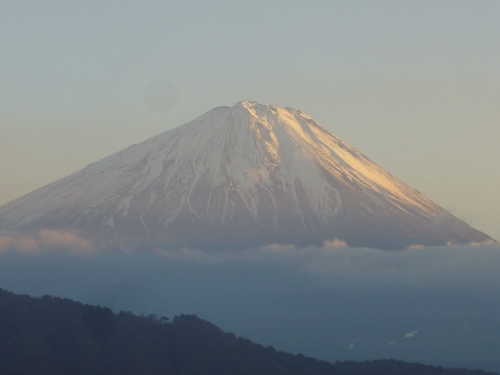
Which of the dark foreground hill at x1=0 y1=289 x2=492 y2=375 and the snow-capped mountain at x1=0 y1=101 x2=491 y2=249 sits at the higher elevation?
the snow-capped mountain at x1=0 y1=101 x2=491 y2=249

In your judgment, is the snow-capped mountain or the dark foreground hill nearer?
the dark foreground hill

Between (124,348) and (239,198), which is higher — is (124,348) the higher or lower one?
the lower one

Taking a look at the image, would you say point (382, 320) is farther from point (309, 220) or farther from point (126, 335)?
point (126, 335)

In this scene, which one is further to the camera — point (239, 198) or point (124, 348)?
point (239, 198)

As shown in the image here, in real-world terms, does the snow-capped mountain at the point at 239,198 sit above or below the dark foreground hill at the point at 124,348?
above

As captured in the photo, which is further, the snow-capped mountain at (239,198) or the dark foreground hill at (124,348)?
the snow-capped mountain at (239,198)

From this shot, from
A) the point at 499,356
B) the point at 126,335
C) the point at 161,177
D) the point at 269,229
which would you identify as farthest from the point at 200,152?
the point at 126,335
